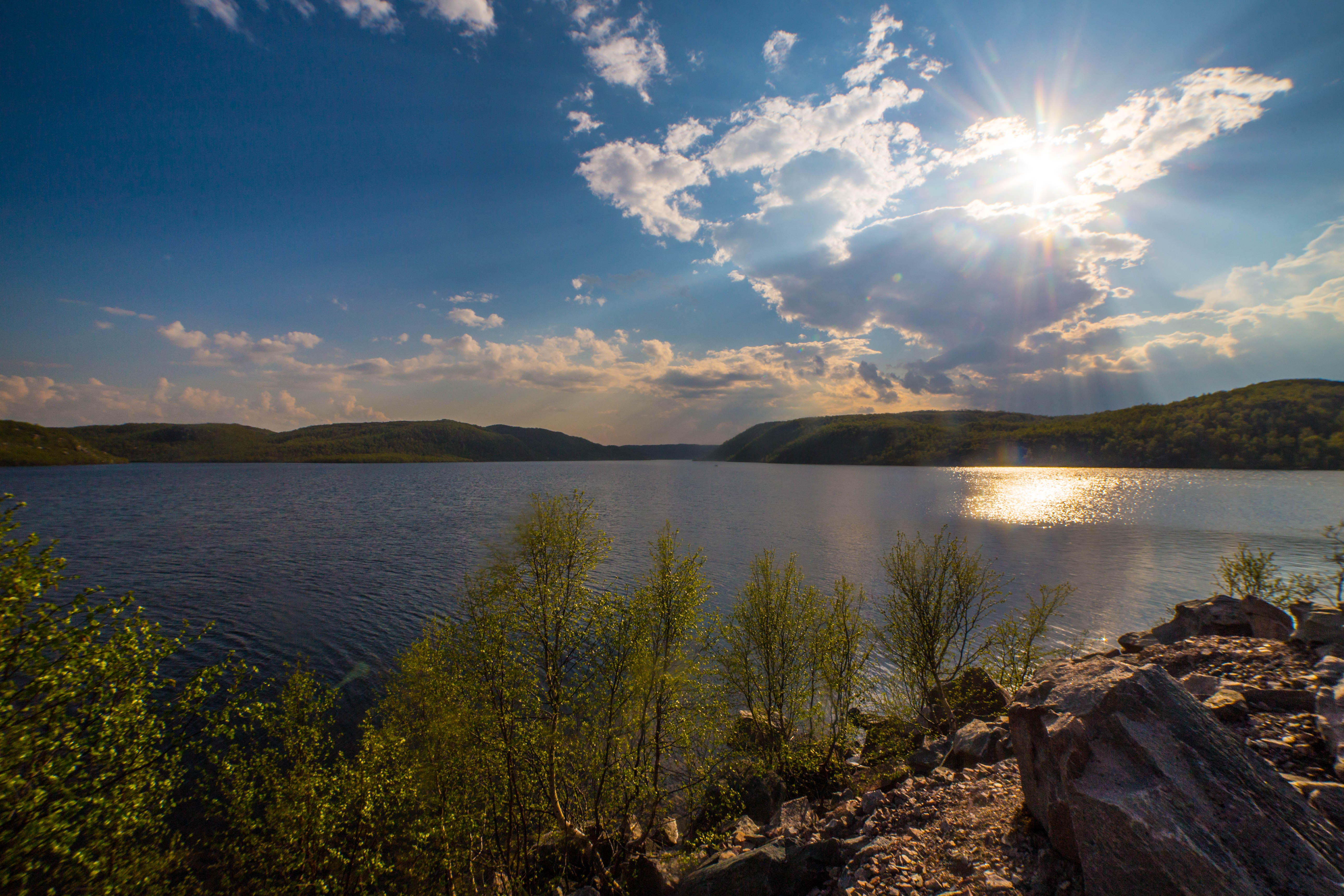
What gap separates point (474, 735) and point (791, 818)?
12996mm

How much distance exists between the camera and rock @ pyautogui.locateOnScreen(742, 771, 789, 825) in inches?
891

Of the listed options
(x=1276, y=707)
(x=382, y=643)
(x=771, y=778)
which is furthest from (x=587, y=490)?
(x=1276, y=707)

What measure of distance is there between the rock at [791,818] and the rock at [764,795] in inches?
56.9

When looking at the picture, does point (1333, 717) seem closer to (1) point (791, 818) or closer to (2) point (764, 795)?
(1) point (791, 818)

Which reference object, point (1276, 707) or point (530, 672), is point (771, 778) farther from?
point (1276, 707)

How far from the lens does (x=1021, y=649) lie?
107 ft

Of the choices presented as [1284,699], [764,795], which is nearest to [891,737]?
[764,795]

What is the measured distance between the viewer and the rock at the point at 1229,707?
12539 mm

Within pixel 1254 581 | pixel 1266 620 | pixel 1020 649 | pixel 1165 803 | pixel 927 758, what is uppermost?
pixel 1165 803

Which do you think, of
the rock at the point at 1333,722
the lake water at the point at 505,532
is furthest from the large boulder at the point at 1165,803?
the lake water at the point at 505,532

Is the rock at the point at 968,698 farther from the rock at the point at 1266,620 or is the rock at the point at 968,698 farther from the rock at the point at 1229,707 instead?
the rock at the point at 1229,707

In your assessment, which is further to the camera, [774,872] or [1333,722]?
[774,872]

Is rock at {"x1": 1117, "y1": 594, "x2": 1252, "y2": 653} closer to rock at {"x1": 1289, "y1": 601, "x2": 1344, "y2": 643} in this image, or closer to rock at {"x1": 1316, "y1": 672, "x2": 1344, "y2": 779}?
rock at {"x1": 1289, "y1": 601, "x2": 1344, "y2": 643}

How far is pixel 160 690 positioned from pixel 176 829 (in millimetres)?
14481
